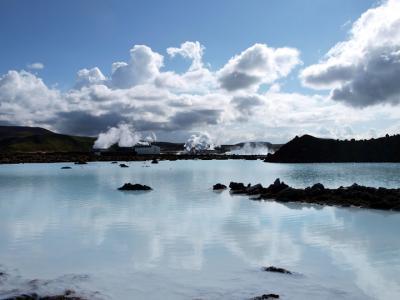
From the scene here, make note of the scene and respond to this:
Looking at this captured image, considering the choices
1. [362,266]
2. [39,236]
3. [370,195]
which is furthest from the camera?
[370,195]

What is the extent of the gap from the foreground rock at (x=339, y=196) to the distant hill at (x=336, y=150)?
114331 mm

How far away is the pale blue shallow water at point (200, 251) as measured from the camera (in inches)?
497

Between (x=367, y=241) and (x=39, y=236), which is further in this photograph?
(x=39, y=236)

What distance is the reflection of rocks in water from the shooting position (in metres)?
11.6

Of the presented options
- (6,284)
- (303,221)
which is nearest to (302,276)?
(6,284)

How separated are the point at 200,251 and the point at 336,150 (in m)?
148

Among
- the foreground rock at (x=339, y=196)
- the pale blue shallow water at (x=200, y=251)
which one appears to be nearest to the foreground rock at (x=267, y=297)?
the pale blue shallow water at (x=200, y=251)

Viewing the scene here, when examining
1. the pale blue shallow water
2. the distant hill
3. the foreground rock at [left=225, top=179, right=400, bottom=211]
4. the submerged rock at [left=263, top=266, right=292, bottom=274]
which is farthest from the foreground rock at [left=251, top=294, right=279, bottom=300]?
the distant hill

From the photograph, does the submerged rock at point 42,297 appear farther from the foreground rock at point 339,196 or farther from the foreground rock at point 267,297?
the foreground rock at point 339,196

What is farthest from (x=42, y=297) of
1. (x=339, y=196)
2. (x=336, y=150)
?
(x=336, y=150)

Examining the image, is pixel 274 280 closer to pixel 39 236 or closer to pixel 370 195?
pixel 39 236

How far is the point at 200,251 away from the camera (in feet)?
57.7

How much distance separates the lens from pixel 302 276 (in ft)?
45.0

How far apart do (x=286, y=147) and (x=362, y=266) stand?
149m
